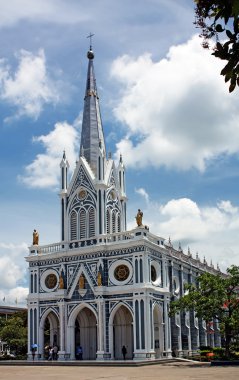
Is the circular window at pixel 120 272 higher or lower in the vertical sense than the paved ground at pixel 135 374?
higher

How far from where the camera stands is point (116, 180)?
144 ft

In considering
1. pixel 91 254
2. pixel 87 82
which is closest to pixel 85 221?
pixel 91 254

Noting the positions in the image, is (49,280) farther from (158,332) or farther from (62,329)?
(158,332)

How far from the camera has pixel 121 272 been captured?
38.3 m

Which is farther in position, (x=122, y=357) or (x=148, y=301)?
(x=122, y=357)

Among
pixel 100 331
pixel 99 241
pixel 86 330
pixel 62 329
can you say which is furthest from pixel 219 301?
pixel 86 330

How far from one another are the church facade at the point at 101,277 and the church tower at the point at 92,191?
8 cm

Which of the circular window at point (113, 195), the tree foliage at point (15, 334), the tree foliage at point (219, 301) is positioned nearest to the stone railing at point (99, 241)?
the circular window at point (113, 195)

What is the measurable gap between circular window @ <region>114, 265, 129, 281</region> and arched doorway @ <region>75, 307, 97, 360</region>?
472 centimetres

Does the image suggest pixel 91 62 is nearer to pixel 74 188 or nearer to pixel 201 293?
pixel 74 188

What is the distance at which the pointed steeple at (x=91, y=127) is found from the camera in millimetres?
43312

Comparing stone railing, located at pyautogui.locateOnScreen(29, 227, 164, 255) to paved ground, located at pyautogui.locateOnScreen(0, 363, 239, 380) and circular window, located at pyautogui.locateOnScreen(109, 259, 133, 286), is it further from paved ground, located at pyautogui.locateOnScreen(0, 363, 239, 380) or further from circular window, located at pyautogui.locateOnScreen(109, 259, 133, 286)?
paved ground, located at pyautogui.locateOnScreen(0, 363, 239, 380)

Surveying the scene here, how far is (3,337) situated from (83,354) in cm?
1502

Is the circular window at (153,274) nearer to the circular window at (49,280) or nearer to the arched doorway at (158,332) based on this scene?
the arched doorway at (158,332)
